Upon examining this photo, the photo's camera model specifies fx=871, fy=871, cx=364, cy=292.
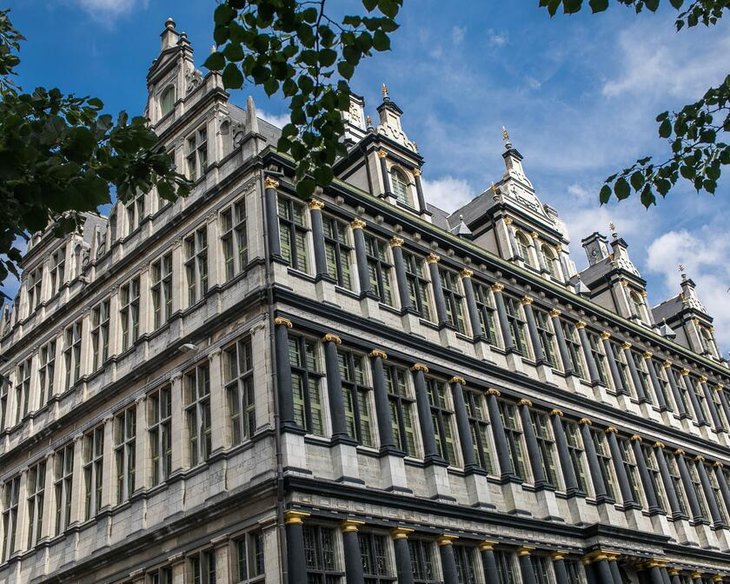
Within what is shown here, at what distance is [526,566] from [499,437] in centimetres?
390

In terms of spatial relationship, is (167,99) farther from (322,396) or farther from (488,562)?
(488,562)

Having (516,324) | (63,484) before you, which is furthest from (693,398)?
(63,484)

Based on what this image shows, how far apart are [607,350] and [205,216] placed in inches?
702

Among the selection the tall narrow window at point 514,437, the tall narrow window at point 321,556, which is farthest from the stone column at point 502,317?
the tall narrow window at point 321,556

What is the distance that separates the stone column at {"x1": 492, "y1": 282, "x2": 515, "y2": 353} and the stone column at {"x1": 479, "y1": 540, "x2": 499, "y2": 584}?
299 inches

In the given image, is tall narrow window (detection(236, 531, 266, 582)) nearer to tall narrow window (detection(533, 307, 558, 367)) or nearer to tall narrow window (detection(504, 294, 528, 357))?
tall narrow window (detection(504, 294, 528, 357))

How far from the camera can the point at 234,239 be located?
24.2 m

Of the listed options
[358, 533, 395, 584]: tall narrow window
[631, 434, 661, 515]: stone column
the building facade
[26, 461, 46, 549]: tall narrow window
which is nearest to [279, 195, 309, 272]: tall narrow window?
the building facade

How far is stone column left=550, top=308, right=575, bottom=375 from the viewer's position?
31.9 metres

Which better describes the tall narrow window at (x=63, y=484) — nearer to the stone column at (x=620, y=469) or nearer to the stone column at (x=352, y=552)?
the stone column at (x=352, y=552)

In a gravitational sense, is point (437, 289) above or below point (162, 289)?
below

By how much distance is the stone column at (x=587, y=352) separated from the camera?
33.0 meters

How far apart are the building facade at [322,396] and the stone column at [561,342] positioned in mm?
96

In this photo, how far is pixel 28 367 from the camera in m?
31.7
